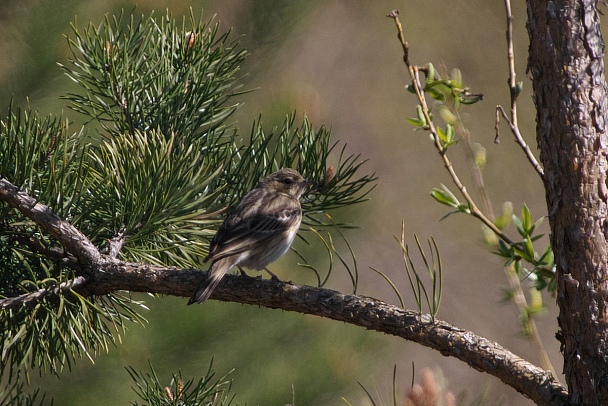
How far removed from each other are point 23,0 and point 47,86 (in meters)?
0.39

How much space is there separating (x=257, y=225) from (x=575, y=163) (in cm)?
162

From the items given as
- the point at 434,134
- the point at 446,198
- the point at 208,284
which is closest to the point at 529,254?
the point at 446,198

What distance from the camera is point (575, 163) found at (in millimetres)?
1277

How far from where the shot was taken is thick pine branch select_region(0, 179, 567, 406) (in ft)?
4.27

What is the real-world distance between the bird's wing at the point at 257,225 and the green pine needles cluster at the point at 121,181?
404 mm

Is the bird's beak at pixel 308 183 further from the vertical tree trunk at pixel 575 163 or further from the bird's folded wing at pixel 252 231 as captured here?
the vertical tree trunk at pixel 575 163

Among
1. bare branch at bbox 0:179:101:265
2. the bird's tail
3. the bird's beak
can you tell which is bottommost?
bare branch at bbox 0:179:101:265

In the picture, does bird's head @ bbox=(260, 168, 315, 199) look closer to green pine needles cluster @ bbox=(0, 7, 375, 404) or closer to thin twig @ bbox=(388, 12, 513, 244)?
green pine needles cluster @ bbox=(0, 7, 375, 404)

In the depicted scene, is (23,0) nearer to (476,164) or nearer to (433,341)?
(476,164)

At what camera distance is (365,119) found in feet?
24.5

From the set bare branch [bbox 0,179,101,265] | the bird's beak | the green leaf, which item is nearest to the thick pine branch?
bare branch [bbox 0,179,101,265]

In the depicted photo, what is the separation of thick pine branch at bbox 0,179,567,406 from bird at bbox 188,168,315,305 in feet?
1.03

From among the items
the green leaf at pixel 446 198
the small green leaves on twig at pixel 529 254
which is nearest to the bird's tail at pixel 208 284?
the green leaf at pixel 446 198

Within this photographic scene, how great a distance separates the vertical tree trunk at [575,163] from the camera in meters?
1.24
